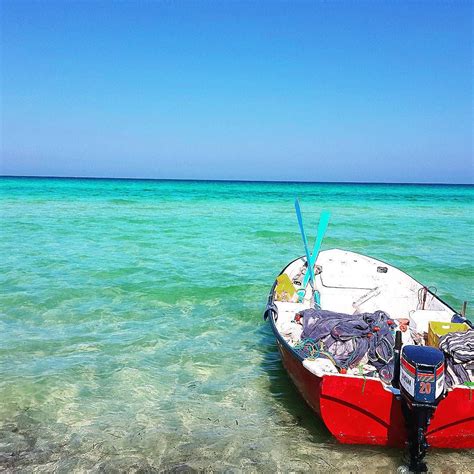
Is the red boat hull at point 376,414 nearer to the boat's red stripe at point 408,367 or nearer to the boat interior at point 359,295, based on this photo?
the boat's red stripe at point 408,367

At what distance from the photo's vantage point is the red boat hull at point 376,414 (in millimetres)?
4988

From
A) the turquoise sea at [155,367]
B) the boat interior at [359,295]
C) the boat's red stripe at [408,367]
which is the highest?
the boat's red stripe at [408,367]

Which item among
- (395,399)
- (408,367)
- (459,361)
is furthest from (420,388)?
(459,361)

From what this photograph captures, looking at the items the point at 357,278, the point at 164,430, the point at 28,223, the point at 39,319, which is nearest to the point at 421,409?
Answer: the point at 164,430

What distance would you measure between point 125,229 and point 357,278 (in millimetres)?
16678

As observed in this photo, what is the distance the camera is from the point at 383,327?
631cm

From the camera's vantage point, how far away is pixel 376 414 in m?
5.16

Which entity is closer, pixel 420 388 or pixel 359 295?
pixel 420 388

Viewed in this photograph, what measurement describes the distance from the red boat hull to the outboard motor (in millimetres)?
217

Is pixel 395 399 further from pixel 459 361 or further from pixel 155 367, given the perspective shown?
pixel 155 367

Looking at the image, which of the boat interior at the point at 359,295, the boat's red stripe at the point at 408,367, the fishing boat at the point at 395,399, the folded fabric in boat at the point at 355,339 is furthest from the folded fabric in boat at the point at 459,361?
the boat interior at the point at 359,295

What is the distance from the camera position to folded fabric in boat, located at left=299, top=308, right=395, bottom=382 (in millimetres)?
5953

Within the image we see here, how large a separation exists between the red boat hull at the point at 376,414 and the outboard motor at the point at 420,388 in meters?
0.22

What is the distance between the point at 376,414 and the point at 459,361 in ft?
3.74
